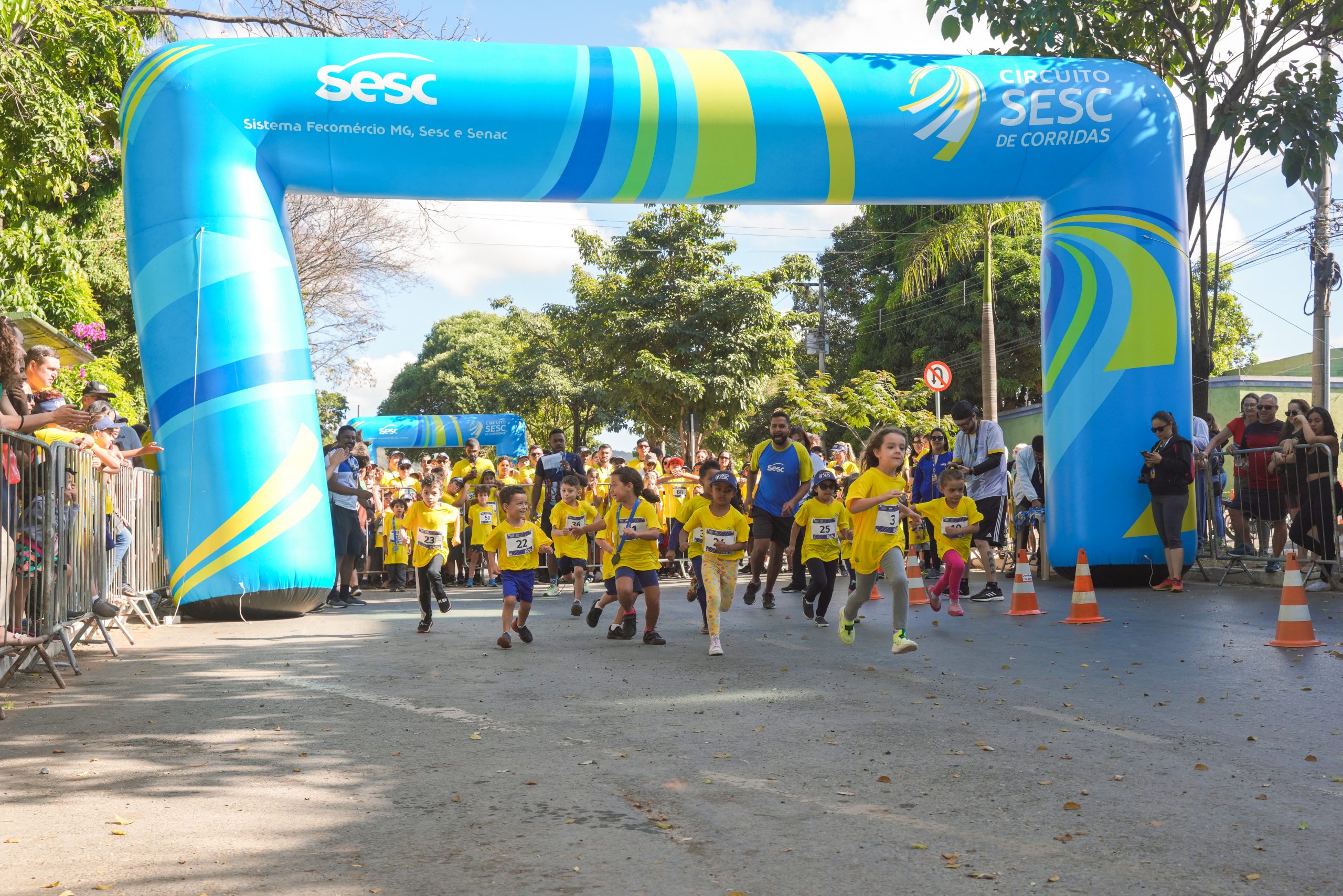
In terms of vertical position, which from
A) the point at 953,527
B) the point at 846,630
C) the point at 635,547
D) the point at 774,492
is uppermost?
the point at 774,492

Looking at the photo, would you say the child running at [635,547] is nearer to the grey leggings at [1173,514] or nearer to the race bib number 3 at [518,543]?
the race bib number 3 at [518,543]

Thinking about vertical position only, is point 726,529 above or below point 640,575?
above

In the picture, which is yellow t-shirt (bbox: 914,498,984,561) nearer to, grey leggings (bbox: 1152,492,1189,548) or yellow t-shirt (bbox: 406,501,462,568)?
grey leggings (bbox: 1152,492,1189,548)

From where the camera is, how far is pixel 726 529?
934 cm

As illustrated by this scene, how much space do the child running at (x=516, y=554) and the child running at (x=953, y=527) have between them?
12.3 feet

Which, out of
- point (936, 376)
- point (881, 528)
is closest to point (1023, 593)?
point (881, 528)

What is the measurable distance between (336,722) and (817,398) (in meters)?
23.8

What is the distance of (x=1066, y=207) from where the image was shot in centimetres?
1239

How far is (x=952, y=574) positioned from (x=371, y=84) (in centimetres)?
706

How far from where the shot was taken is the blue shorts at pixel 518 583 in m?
9.47

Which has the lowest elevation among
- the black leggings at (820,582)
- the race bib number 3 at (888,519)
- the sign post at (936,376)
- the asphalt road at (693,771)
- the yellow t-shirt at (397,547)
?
the asphalt road at (693,771)

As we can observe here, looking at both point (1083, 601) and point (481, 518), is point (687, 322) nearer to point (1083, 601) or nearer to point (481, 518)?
point (481, 518)

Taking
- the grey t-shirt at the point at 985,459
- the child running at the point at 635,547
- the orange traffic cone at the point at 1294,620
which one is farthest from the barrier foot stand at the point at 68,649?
the grey t-shirt at the point at 985,459

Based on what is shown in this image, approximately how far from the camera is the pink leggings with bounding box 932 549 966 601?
1087cm
